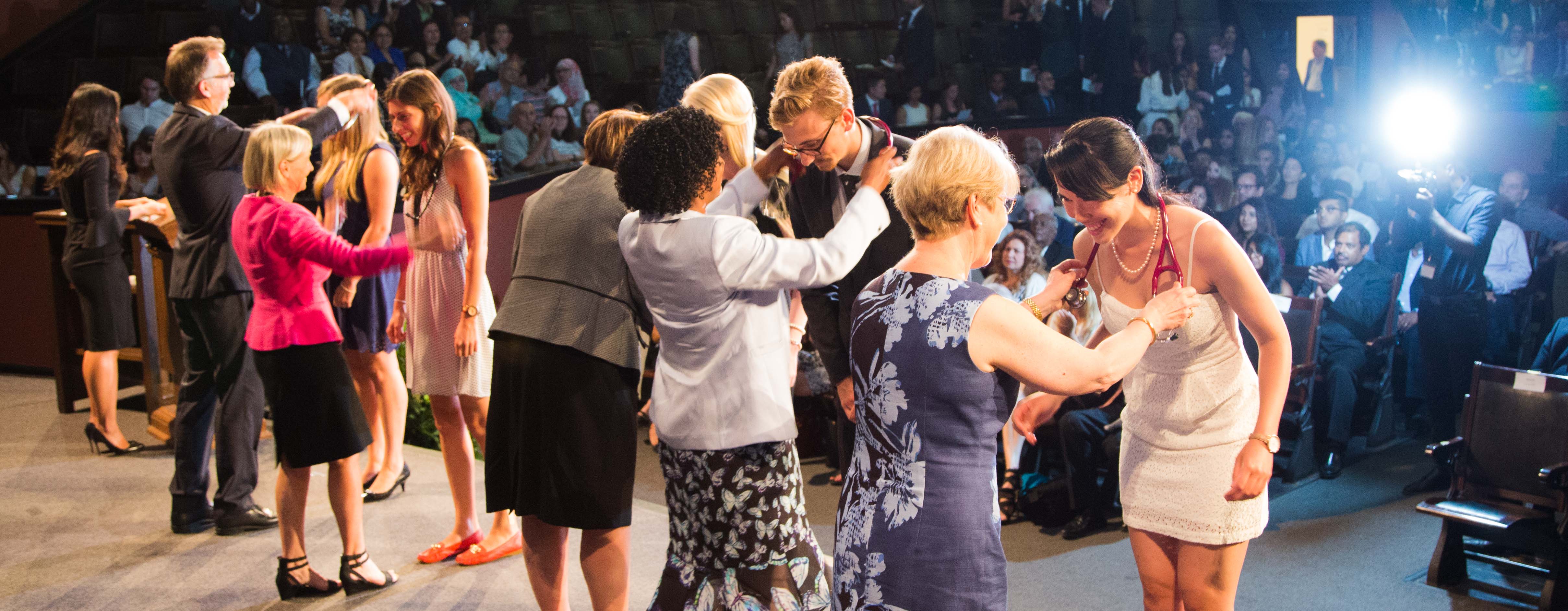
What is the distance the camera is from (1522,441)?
11.1ft

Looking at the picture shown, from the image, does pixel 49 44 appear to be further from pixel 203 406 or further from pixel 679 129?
pixel 679 129

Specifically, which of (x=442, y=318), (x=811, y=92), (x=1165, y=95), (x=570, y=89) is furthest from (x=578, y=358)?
(x=1165, y=95)

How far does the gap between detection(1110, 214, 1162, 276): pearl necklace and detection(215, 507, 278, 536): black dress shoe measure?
110 inches

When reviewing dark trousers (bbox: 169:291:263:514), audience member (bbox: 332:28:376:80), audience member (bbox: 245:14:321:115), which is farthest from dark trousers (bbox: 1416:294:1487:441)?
audience member (bbox: 245:14:321:115)

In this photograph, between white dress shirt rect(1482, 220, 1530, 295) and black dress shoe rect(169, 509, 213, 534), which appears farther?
white dress shirt rect(1482, 220, 1530, 295)

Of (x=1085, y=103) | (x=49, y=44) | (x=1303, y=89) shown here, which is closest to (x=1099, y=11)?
(x=1085, y=103)

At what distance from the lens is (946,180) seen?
1.54m

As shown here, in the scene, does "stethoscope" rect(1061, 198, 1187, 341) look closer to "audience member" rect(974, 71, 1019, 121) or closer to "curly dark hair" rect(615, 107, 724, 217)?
"curly dark hair" rect(615, 107, 724, 217)

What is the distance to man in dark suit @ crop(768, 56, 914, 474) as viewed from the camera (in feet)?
6.46

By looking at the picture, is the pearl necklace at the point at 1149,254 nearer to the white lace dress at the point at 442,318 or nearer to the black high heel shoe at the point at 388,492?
the white lace dress at the point at 442,318

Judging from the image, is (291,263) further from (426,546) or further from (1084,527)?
(1084,527)

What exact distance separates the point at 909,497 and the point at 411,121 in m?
2.00

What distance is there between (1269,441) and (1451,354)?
13.2ft

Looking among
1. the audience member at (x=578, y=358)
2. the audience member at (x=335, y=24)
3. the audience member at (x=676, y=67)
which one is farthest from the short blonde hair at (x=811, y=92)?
the audience member at (x=335, y=24)
